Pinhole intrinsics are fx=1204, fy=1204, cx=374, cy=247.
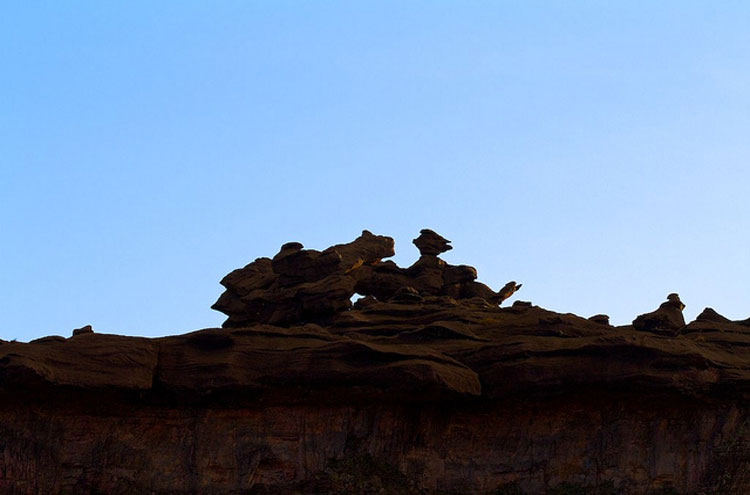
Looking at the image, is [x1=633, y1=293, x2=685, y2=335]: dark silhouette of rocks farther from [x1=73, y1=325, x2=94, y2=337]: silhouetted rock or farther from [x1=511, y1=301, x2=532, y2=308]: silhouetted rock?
[x1=73, y1=325, x2=94, y2=337]: silhouetted rock

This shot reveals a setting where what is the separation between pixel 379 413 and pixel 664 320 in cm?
987

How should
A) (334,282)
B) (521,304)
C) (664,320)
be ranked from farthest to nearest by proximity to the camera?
(521,304), (334,282), (664,320)

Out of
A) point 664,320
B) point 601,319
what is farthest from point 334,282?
point 664,320

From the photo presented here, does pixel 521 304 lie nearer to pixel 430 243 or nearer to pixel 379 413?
pixel 430 243

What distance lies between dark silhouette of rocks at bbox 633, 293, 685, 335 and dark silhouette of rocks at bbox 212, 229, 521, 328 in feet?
23.0

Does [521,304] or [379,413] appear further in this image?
[521,304]

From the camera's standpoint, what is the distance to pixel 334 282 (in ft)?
133

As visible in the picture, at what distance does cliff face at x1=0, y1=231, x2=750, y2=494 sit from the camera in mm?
34219

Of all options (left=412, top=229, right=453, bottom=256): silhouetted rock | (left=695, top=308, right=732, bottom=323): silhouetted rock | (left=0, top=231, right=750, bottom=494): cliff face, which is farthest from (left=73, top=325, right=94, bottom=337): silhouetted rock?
(left=695, top=308, right=732, bottom=323): silhouetted rock

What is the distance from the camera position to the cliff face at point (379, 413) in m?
34.2

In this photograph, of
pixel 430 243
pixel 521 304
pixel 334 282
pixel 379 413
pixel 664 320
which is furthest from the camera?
pixel 430 243

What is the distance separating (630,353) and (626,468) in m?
3.54

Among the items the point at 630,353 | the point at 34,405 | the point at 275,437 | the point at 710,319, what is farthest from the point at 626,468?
the point at 34,405

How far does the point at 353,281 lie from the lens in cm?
4100
